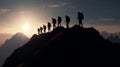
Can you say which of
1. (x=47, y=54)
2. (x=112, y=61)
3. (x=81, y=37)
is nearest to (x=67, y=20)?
(x=81, y=37)

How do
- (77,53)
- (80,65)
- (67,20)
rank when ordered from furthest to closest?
1. (67,20)
2. (77,53)
3. (80,65)

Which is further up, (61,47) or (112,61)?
(61,47)

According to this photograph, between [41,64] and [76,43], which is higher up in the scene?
[76,43]

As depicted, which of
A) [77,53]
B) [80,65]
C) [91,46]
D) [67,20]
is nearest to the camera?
[80,65]

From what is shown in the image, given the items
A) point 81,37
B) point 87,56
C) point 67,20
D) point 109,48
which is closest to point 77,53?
point 87,56

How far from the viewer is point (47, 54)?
74.9 meters

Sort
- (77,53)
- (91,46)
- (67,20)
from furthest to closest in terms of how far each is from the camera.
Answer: (67,20) → (91,46) → (77,53)

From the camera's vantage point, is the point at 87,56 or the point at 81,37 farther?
the point at 81,37

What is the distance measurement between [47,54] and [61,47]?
557cm

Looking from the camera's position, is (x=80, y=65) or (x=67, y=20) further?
(x=67, y=20)

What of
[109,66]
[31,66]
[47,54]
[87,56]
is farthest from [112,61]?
[31,66]

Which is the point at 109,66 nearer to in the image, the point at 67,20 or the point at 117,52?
the point at 117,52

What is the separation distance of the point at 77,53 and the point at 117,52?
55.0 ft

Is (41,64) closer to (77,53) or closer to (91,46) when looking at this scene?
(77,53)
